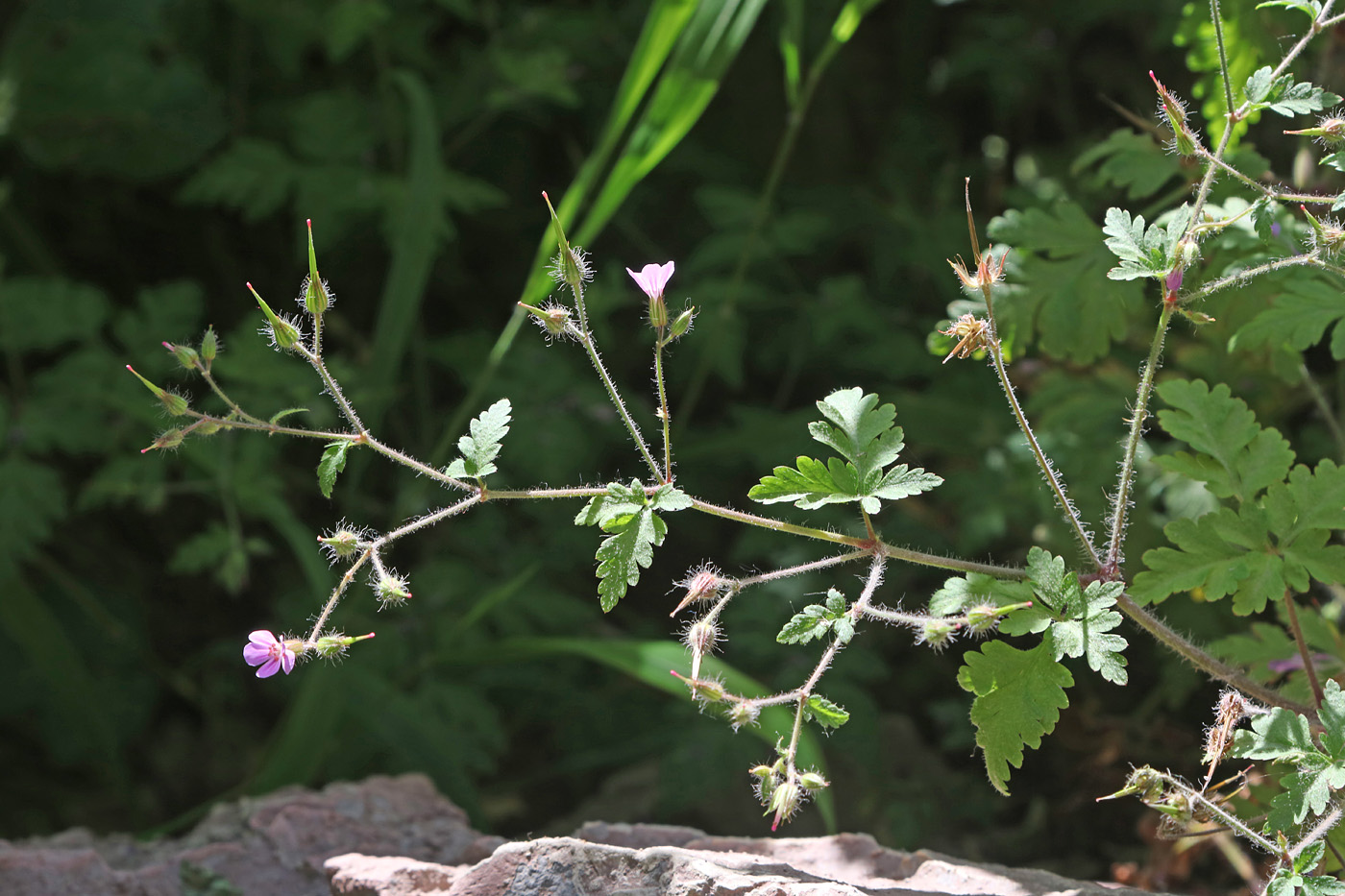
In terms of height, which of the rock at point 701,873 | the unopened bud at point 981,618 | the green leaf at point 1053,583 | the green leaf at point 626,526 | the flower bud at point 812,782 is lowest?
the rock at point 701,873

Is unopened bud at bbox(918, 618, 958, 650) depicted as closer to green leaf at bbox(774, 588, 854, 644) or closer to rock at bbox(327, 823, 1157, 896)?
green leaf at bbox(774, 588, 854, 644)

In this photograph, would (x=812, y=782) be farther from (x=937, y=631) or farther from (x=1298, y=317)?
(x=1298, y=317)

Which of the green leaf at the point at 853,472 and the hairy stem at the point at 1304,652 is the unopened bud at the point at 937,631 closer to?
the green leaf at the point at 853,472

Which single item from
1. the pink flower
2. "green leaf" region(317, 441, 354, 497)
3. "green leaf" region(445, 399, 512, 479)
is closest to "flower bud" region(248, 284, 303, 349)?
"green leaf" region(317, 441, 354, 497)

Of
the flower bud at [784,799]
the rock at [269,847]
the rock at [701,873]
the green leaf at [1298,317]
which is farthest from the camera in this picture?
the rock at [269,847]

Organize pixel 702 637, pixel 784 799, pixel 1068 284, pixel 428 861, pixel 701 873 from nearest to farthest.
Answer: pixel 784 799, pixel 702 637, pixel 701 873, pixel 428 861, pixel 1068 284

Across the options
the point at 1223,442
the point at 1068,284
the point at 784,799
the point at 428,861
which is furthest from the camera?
the point at 1068,284

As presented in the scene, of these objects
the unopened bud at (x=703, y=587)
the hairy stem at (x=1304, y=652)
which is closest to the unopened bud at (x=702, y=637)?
the unopened bud at (x=703, y=587)

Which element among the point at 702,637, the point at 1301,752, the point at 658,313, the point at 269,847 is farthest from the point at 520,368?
the point at 1301,752
